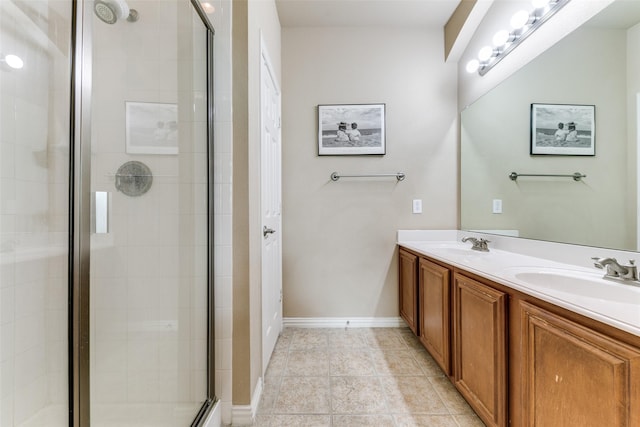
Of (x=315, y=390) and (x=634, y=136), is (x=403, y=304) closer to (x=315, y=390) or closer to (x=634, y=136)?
(x=315, y=390)

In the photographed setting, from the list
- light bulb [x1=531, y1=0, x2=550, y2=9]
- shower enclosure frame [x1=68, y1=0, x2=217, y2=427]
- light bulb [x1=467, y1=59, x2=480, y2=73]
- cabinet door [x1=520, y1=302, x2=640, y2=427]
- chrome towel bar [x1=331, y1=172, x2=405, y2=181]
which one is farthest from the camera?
chrome towel bar [x1=331, y1=172, x2=405, y2=181]

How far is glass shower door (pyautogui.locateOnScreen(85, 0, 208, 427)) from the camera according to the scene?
0.93 metres

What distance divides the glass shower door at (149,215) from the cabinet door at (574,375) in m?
1.33

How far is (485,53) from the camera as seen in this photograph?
196 centimetres

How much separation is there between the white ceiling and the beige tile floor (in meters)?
2.66

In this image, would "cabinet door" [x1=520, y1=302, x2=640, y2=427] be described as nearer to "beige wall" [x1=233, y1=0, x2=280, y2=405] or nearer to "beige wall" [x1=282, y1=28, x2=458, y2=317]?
"beige wall" [x1=233, y1=0, x2=280, y2=405]

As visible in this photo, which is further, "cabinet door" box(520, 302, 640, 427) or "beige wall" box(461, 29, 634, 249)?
"beige wall" box(461, 29, 634, 249)

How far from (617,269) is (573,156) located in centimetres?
62

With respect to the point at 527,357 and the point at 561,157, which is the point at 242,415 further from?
the point at 561,157

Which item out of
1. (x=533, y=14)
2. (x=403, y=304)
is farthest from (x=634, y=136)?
(x=403, y=304)

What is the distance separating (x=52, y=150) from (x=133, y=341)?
29.9 inches

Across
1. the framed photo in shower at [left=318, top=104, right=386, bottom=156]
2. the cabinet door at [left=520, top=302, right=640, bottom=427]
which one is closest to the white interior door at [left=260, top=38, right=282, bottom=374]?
the framed photo in shower at [left=318, top=104, right=386, bottom=156]

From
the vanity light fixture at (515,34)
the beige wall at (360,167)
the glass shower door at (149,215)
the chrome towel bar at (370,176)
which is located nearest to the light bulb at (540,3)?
the vanity light fixture at (515,34)

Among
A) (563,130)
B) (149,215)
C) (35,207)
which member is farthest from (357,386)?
(563,130)
